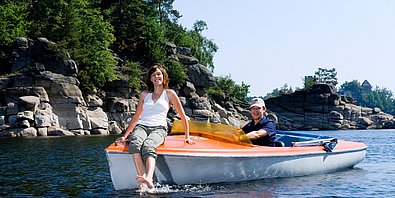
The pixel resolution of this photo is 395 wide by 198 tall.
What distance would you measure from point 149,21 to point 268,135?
58952 millimetres

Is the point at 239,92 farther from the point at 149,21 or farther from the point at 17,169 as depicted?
the point at 17,169

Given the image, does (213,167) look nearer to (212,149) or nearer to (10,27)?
(212,149)

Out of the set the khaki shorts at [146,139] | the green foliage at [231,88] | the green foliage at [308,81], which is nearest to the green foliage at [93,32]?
the green foliage at [231,88]

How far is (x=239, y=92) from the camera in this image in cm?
9138

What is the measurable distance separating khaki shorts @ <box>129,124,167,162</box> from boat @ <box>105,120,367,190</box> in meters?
0.23

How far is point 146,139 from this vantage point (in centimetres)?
995

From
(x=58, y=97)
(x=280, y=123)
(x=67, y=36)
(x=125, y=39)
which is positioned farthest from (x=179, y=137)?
(x=280, y=123)

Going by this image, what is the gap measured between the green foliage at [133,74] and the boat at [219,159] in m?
41.4

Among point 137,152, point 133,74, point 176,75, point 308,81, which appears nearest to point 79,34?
point 133,74

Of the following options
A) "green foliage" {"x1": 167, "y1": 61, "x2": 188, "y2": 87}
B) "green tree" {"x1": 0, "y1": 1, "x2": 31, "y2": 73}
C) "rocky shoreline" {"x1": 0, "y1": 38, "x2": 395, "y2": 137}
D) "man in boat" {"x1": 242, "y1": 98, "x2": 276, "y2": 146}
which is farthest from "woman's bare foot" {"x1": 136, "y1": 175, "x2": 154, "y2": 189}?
"green foliage" {"x1": 167, "y1": 61, "x2": 188, "y2": 87}

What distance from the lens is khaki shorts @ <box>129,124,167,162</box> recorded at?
31.9 ft

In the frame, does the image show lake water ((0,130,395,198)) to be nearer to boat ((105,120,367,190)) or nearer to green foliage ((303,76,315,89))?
boat ((105,120,367,190))

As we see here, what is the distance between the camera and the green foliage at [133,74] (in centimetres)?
5406

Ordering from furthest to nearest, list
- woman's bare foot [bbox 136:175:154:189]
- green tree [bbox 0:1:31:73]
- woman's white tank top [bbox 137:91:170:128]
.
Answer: green tree [bbox 0:1:31:73] < woman's white tank top [bbox 137:91:170:128] < woman's bare foot [bbox 136:175:154:189]
